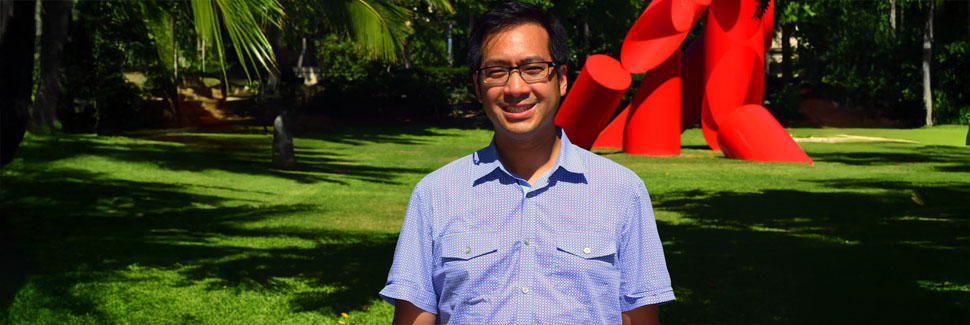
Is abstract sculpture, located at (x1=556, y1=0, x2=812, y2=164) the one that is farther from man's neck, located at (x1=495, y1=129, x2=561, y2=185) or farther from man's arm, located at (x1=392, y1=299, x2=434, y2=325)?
man's arm, located at (x1=392, y1=299, x2=434, y2=325)

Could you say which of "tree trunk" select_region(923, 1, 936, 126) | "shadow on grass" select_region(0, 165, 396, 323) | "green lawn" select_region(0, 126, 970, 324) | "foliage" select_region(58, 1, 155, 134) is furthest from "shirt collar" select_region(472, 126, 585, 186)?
"tree trunk" select_region(923, 1, 936, 126)

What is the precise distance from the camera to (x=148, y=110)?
100ft

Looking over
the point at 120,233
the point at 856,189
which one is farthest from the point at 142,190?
the point at 856,189

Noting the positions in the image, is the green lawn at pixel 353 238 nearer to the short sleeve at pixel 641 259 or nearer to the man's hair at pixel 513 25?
the short sleeve at pixel 641 259

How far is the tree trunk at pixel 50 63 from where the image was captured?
10.7 metres

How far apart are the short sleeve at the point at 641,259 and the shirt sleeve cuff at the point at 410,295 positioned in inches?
18.8

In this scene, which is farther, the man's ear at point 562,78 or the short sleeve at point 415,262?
the man's ear at point 562,78

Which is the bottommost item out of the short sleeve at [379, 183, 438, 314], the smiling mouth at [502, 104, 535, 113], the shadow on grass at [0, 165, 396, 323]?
the shadow on grass at [0, 165, 396, 323]

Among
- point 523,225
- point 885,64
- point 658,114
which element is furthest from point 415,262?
point 885,64

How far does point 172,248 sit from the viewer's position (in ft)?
30.9

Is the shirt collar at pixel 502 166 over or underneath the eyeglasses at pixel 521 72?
underneath

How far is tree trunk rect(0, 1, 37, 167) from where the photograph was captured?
23.0 feet

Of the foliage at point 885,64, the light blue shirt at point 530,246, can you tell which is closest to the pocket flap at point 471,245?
the light blue shirt at point 530,246

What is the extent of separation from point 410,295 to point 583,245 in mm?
433
